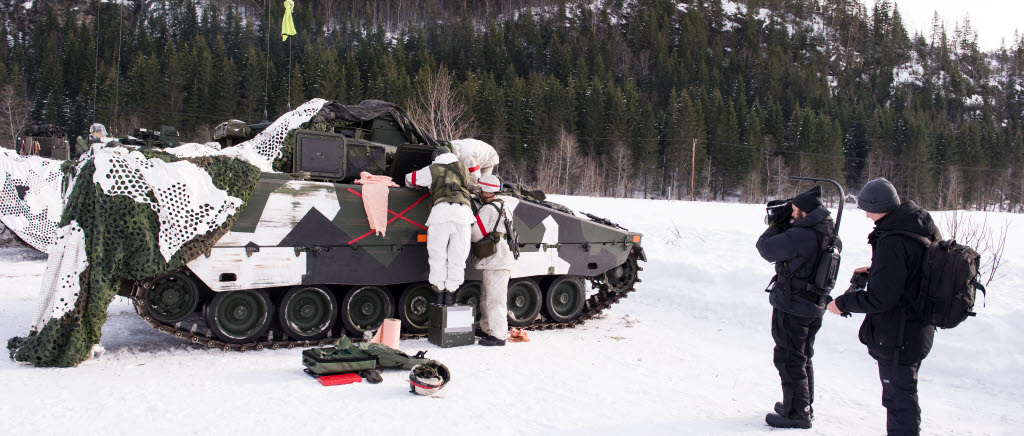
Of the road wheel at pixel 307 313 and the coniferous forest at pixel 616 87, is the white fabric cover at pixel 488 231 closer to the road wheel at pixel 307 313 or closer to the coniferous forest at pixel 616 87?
the road wheel at pixel 307 313

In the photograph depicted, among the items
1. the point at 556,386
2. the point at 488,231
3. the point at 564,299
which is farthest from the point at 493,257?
the point at 556,386

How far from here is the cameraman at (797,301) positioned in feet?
15.0

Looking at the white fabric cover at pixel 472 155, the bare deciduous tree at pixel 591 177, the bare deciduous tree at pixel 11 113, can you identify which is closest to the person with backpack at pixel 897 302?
Result: the white fabric cover at pixel 472 155

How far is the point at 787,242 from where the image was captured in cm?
457

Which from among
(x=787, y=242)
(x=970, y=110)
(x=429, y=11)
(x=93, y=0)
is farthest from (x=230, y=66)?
Answer: (x=970, y=110)

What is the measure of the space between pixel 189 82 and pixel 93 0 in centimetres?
3793

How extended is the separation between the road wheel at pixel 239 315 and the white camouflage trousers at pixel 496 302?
2.28m

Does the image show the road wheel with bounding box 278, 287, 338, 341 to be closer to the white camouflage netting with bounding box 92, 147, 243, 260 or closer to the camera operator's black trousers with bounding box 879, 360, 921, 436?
the white camouflage netting with bounding box 92, 147, 243, 260

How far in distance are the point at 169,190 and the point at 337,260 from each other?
174 centimetres

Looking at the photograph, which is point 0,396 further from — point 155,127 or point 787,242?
point 155,127

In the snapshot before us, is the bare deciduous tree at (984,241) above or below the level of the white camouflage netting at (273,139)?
below

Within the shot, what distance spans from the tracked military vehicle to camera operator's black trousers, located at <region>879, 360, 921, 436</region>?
15.4 feet

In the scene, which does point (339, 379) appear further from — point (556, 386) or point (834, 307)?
point (834, 307)

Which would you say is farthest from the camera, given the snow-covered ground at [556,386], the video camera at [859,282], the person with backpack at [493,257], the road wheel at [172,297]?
the person with backpack at [493,257]
